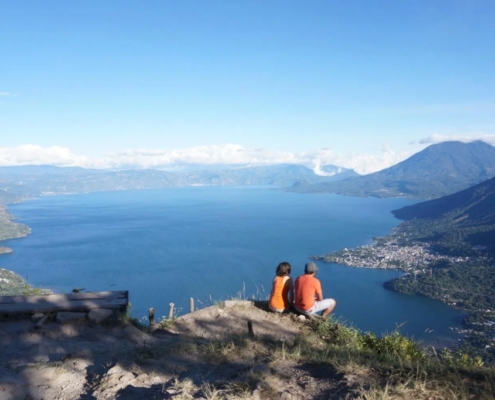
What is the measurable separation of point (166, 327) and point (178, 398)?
389 centimetres

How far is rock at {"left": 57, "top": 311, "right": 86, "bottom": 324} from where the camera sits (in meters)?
6.49

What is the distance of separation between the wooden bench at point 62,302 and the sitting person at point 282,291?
2.90 meters

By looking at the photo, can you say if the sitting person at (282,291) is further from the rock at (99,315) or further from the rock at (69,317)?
the rock at (69,317)

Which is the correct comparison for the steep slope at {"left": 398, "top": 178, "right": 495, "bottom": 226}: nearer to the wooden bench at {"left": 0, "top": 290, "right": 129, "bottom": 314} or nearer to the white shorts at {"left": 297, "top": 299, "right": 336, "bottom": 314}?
the white shorts at {"left": 297, "top": 299, "right": 336, "bottom": 314}

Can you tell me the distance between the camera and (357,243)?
3086 inches

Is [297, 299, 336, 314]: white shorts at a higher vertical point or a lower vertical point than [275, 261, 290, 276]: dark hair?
lower

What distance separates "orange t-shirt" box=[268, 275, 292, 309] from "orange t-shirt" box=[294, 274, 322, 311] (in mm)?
307

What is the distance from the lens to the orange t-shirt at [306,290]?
6.73m

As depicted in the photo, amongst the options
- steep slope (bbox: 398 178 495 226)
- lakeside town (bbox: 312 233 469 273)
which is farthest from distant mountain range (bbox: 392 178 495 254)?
lakeside town (bbox: 312 233 469 273)

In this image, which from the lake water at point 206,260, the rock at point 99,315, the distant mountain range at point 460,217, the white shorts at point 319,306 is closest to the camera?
the rock at point 99,315

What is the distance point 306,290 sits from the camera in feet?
22.1

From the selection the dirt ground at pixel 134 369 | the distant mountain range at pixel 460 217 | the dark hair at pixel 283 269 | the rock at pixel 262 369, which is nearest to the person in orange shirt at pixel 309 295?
the dark hair at pixel 283 269

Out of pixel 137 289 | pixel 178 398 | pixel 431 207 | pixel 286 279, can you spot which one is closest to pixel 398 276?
pixel 137 289

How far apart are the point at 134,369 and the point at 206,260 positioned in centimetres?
5659
